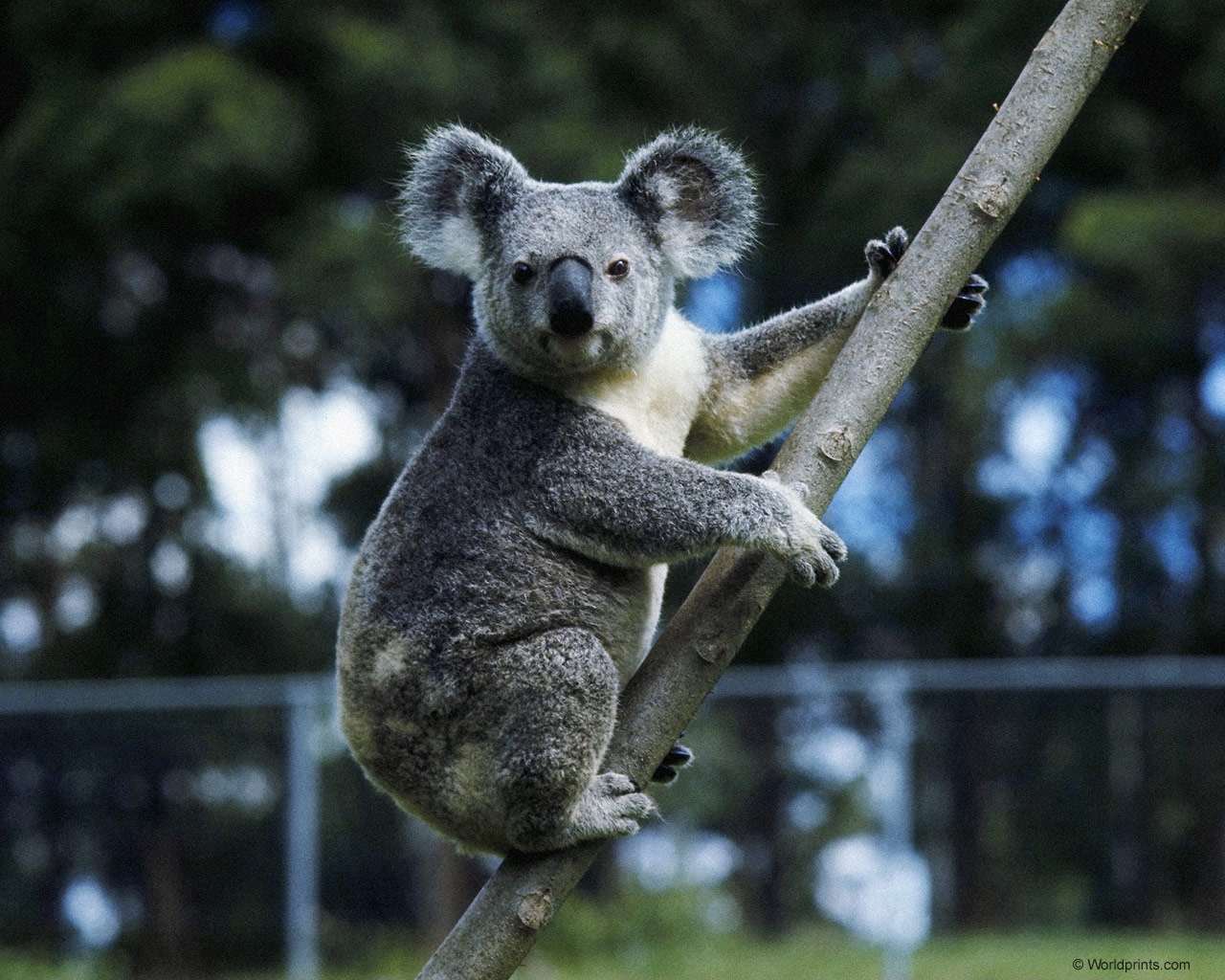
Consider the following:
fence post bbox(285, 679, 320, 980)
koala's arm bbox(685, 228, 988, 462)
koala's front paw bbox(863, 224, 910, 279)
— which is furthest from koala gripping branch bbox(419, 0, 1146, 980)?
fence post bbox(285, 679, 320, 980)

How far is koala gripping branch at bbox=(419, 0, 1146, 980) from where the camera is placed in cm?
287

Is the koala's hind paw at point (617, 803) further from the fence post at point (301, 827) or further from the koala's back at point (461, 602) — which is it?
the fence post at point (301, 827)

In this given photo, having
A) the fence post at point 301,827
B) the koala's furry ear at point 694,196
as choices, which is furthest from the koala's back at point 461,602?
the fence post at point 301,827

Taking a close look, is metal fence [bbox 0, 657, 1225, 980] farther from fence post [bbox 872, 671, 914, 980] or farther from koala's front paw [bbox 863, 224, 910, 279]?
koala's front paw [bbox 863, 224, 910, 279]

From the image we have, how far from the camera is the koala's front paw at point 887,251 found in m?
3.46

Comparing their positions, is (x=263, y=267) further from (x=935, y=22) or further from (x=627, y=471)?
(x=627, y=471)

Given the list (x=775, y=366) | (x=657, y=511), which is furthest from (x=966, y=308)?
(x=657, y=511)

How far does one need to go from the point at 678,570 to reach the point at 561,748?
7.40 meters

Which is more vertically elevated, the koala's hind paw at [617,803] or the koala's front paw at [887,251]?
the koala's front paw at [887,251]

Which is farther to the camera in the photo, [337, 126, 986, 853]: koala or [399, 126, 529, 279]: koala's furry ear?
[399, 126, 529, 279]: koala's furry ear

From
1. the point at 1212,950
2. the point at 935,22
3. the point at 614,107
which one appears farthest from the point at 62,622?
the point at 1212,950

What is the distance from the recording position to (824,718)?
8.68 metres

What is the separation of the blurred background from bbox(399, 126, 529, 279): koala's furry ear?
171 inches

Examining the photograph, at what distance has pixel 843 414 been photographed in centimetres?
294
